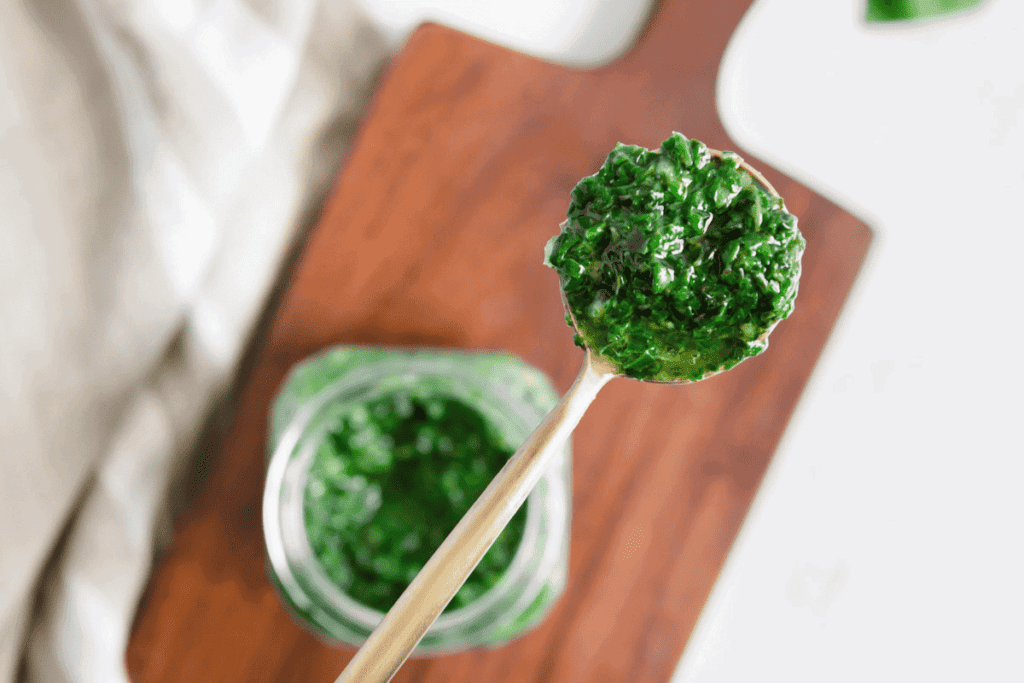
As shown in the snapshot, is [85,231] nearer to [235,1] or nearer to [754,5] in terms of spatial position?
[235,1]

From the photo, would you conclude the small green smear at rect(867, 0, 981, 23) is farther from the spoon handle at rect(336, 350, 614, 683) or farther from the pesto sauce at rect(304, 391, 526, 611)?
the spoon handle at rect(336, 350, 614, 683)

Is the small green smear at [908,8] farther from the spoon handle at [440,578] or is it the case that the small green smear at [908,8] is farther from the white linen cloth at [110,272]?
the spoon handle at [440,578]

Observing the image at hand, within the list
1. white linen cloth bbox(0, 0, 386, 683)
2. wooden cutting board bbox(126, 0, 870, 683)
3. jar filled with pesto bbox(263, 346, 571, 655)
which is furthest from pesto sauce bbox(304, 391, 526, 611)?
white linen cloth bbox(0, 0, 386, 683)

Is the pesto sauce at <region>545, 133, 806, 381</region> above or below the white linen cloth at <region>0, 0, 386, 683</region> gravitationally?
above

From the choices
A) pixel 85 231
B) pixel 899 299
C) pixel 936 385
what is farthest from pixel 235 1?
pixel 936 385

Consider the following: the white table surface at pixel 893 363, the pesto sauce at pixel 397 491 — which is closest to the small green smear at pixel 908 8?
the white table surface at pixel 893 363

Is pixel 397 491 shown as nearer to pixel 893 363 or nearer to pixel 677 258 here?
pixel 677 258
